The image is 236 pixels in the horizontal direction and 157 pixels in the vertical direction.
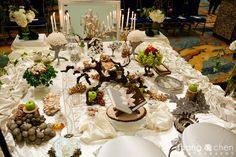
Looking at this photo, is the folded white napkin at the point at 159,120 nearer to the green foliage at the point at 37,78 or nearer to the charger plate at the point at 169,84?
the charger plate at the point at 169,84

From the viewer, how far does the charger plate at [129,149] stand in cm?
133

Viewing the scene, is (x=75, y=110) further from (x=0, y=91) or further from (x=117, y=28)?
(x=117, y=28)

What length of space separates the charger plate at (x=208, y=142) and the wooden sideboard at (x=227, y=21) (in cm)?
452

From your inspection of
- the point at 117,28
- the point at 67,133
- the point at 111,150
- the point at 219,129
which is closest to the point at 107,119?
the point at 67,133

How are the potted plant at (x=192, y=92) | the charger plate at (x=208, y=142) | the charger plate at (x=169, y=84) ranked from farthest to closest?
the charger plate at (x=169, y=84), the potted plant at (x=192, y=92), the charger plate at (x=208, y=142)

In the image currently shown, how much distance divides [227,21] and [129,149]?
515cm

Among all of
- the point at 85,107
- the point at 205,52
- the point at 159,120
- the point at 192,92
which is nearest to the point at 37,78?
the point at 85,107

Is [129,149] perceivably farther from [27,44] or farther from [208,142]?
[27,44]

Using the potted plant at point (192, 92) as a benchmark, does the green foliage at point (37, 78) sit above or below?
above

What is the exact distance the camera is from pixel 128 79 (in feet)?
8.34

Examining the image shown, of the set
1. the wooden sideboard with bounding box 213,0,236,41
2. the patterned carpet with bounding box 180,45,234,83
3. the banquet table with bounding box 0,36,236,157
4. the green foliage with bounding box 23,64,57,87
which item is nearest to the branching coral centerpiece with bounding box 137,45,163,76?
the banquet table with bounding box 0,36,236,157

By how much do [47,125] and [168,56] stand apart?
1953 mm

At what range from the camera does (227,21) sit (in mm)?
5535

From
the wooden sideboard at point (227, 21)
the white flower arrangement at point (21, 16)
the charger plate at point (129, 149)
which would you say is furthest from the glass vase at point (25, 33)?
the wooden sideboard at point (227, 21)
